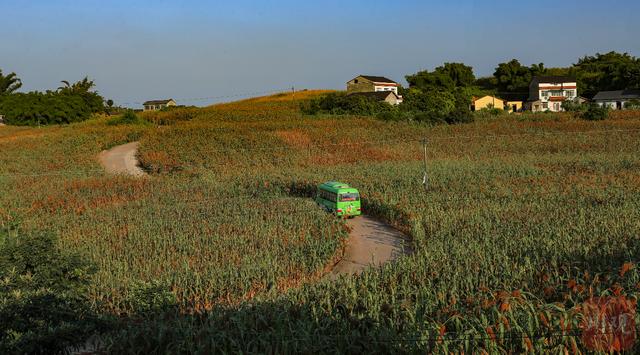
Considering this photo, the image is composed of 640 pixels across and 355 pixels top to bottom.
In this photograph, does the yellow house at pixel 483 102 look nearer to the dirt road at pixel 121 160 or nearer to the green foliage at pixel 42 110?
the dirt road at pixel 121 160

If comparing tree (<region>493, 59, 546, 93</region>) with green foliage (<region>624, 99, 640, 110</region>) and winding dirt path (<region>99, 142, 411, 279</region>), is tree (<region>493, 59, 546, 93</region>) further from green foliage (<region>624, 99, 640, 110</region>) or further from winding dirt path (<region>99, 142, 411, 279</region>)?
winding dirt path (<region>99, 142, 411, 279</region>)

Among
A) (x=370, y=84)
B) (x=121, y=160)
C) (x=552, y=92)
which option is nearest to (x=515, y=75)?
(x=552, y=92)

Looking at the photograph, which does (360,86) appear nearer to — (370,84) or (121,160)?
(370,84)

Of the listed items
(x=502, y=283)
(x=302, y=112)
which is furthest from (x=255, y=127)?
(x=502, y=283)

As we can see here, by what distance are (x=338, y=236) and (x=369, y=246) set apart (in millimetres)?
1151

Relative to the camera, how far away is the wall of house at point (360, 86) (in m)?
88.8

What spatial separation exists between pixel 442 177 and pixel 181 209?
12456mm

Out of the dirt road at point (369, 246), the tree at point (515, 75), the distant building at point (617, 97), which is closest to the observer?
the dirt road at point (369, 246)

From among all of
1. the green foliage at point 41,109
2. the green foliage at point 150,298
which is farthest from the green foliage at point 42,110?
the green foliage at point 150,298

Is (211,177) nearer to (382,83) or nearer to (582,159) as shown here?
(582,159)

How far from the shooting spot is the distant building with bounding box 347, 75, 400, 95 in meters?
88.8

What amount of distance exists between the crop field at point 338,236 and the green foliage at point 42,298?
564mm

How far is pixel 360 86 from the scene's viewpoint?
90812mm

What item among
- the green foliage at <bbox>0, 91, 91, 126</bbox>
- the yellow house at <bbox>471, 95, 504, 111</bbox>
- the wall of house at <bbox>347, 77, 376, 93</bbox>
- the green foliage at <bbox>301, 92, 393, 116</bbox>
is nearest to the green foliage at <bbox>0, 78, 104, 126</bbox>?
the green foliage at <bbox>0, 91, 91, 126</bbox>
